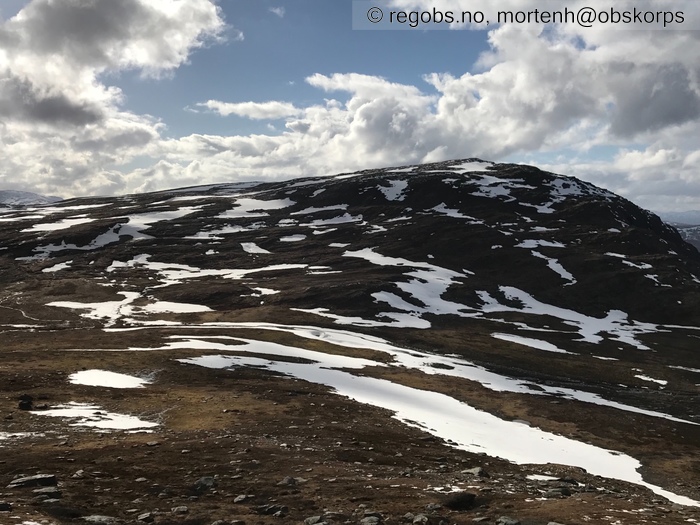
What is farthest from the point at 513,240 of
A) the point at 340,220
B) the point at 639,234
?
the point at 340,220

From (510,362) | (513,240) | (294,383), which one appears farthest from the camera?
(513,240)

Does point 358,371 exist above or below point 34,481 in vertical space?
below

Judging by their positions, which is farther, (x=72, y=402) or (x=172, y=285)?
(x=172, y=285)

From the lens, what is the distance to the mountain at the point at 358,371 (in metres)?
18.5

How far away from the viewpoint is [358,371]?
2058 inches

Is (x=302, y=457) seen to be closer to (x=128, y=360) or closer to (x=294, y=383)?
(x=294, y=383)

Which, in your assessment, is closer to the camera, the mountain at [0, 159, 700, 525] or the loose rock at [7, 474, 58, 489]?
the loose rock at [7, 474, 58, 489]

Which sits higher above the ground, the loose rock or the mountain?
the loose rock

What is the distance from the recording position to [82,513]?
44.1 feet

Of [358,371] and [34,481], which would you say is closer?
[34,481]

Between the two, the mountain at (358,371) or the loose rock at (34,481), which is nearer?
the loose rock at (34,481)

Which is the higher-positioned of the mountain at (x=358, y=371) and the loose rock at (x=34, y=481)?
the loose rock at (x=34, y=481)

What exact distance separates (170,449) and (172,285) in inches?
3923

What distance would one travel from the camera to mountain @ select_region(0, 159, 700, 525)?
18469mm
